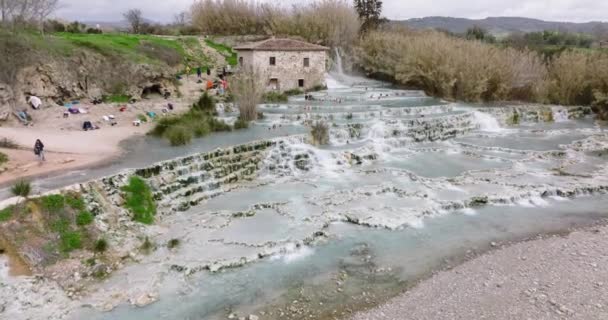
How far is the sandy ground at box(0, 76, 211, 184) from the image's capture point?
13289 mm

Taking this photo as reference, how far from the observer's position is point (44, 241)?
9.55 m

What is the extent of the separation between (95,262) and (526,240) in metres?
9.64

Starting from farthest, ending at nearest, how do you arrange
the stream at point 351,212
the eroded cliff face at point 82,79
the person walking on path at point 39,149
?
the eroded cliff face at point 82,79 → the person walking on path at point 39,149 → the stream at point 351,212

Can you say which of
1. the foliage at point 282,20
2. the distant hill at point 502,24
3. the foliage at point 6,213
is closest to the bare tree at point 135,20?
the foliage at point 282,20

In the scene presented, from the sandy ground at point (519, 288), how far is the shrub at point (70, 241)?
6171 mm

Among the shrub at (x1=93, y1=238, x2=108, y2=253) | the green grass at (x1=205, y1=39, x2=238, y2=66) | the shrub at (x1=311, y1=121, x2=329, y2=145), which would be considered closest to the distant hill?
the green grass at (x1=205, y1=39, x2=238, y2=66)

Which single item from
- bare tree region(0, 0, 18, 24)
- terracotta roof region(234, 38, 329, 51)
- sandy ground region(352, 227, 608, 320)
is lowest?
sandy ground region(352, 227, 608, 320)

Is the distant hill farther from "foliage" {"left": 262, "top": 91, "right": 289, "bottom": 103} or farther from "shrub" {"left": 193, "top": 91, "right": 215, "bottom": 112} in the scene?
"shrub" {"left": 193, "top": 91, "right": 215, "bottom": 112}

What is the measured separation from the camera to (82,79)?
2184cm

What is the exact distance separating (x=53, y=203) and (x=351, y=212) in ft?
24.2

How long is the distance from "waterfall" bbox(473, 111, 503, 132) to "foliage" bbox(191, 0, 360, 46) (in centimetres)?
1743

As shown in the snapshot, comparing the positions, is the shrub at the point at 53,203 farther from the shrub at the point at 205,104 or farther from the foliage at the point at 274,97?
the foliage at the point at 274,97

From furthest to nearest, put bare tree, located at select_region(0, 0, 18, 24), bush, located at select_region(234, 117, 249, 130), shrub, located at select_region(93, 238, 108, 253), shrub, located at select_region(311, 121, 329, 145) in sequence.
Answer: bare tree, located at select_region(0, 0, 18, 24)
bush, located at select_region(234, 117, 249, 130)
shrub, located at select_region(311, 121, 329, 145)
shrub, located at select_region(93, 238, 108, 253)

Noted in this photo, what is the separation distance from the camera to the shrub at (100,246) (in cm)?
981
